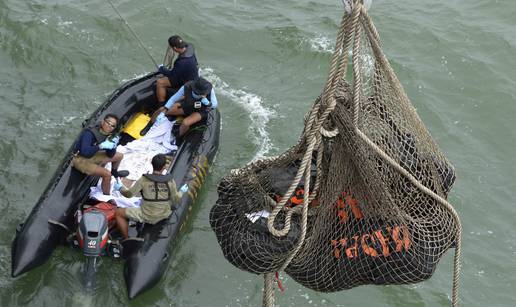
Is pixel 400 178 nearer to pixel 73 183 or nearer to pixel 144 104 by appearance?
pixel 73 183

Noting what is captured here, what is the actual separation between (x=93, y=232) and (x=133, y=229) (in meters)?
0.74

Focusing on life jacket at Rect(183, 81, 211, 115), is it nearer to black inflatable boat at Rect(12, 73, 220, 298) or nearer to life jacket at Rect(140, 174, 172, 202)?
black inflatable boat at Rect(12, 73, 220, 298)

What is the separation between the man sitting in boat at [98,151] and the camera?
7.00 m

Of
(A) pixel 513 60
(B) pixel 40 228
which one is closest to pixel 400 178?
(B) pixel 40 228

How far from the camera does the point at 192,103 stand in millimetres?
8305

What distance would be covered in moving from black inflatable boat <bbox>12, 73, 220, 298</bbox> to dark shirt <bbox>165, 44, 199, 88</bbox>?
1.03 m

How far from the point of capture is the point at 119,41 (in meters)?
11.6

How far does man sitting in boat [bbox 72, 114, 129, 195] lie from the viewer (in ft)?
23.0

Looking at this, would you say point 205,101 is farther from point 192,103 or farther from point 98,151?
point 98,151

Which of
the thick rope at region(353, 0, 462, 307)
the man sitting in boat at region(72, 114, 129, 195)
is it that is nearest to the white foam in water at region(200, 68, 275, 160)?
the man sitting in boat at region(72, 114, 129, 195)

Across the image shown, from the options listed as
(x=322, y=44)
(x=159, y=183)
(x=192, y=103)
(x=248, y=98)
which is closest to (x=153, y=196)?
(x=159, y=183)

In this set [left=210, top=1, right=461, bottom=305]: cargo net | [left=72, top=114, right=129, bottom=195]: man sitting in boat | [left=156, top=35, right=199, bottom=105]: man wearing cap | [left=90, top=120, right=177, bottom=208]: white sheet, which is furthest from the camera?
[left=156, top=35, right=199, bottom=105]: man wearing cap

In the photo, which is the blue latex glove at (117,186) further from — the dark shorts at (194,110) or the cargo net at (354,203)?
the cargo net at (354,203)

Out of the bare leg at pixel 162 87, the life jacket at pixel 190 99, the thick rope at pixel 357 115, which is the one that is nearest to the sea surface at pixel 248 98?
the life jacket at pixel 190 99
